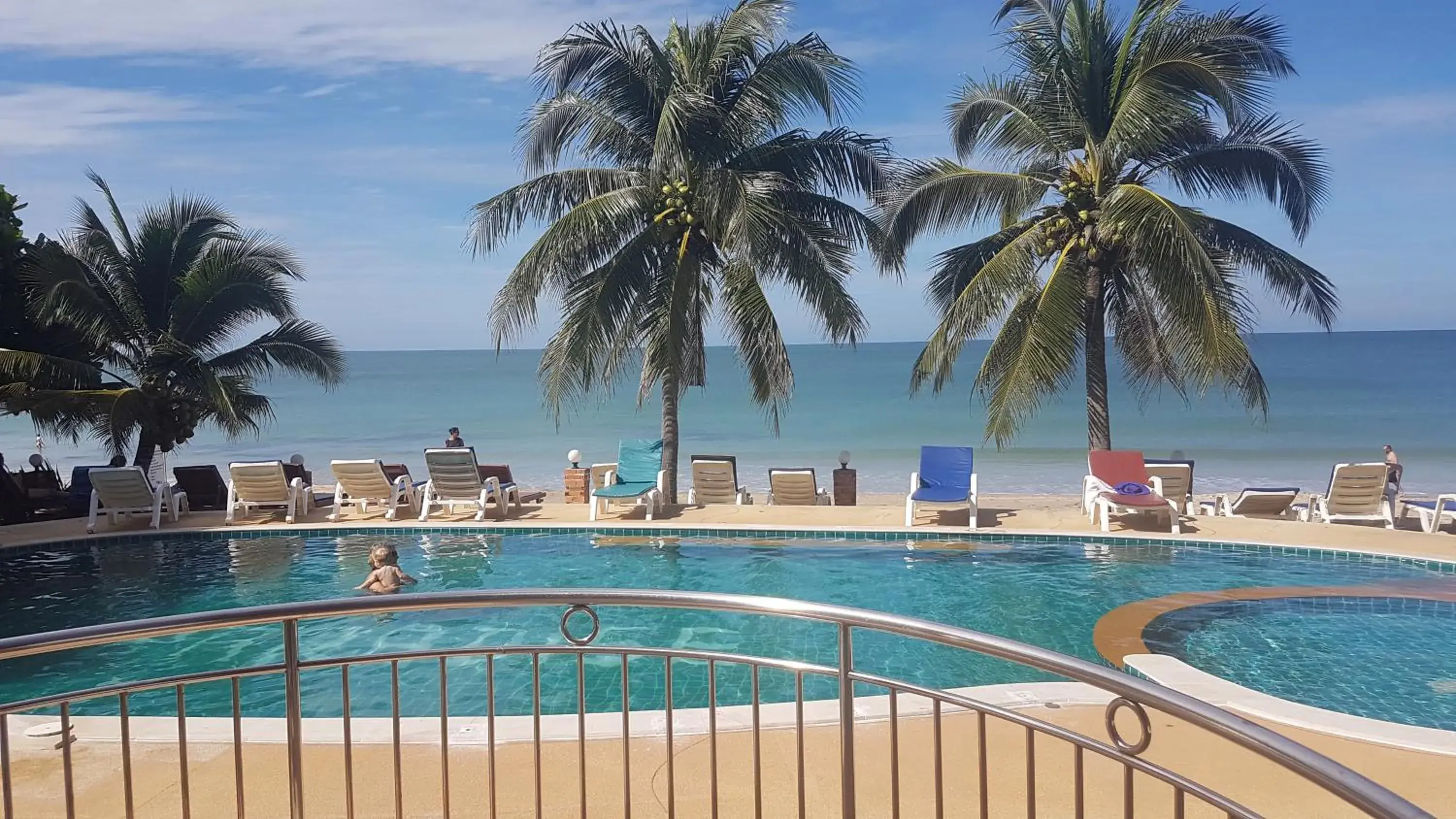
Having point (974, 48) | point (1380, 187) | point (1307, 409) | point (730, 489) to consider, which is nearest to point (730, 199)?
point (730, 489)

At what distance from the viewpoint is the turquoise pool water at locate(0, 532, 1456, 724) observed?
6914mm

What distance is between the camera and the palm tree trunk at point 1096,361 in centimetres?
1512

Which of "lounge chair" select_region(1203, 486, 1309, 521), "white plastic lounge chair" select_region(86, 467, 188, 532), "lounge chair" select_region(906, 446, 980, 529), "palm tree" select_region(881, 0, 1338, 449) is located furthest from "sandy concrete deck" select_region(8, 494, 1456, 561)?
"palm tree" select_region(881, 0, 1338, 449)

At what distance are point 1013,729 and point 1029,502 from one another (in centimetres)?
1651

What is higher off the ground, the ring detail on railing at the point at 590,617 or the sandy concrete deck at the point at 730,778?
the ring detail on railing at the point at 590,617

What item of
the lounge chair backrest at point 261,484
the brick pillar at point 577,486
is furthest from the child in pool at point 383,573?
the brick pillar at point 577,486

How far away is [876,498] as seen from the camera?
72.6ft

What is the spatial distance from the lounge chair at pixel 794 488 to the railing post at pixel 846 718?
39.6ft

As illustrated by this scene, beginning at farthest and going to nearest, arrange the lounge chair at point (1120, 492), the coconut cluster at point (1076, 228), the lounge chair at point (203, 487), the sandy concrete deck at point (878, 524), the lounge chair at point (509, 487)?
the lounge chair at point (203, 487)
the lounge chair at point (509, 487)
the coconut cluster at point (1076, 228)
the lounge chair at point (1120, 492)
the sandy concrete deck at point (878, 524)

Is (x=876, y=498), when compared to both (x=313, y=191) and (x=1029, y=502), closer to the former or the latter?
(x=1029, y=502)

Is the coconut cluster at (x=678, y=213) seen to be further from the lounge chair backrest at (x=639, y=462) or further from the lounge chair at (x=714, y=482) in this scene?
the lounge chair at (x=714, y=482)

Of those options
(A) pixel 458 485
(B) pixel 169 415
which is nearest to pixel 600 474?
(A) pixel 458 485

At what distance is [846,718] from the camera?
2.84 meters

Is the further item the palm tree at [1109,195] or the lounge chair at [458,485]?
the lounge chair at [458,485]
